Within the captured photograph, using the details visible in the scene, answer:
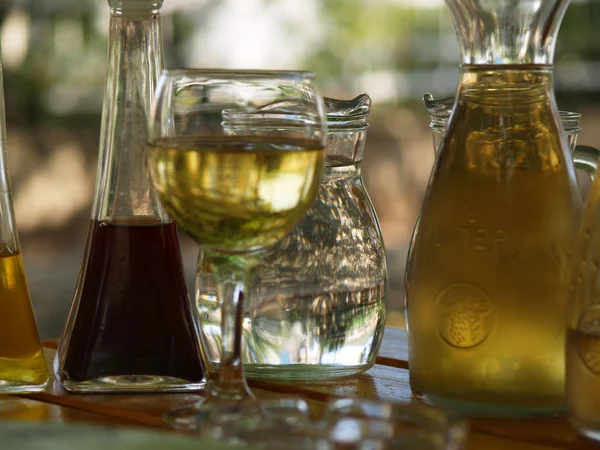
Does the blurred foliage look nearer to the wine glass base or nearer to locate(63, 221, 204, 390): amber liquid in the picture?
locate(63, 221, 204, 390): amber liquid

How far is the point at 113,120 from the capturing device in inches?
28.2

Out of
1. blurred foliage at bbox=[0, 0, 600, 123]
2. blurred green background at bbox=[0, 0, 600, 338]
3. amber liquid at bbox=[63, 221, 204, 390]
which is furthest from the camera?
blurred foliage at bbox=[0, 0, 600, 123]

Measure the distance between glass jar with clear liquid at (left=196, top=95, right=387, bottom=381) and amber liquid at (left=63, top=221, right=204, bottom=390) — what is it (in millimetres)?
58

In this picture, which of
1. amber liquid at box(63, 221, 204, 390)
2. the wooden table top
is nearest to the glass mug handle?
the wooden table top

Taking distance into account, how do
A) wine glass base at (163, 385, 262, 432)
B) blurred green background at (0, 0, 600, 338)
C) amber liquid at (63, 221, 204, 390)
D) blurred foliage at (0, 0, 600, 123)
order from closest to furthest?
1. wine glass base at (163, 385, 262, 432)
2. amber liquid at (63, 221, 204, 390)
3. blurred green background at (0, 0, 600, 338)
4. blurred foliage at (0, 0, 600, 123)

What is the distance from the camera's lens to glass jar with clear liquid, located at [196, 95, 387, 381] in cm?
74

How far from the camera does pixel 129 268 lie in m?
0.69

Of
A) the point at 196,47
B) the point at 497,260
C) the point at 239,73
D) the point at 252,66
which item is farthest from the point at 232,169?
the point at 196,47

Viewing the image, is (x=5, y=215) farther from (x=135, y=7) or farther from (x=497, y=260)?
(x=497, y=260)

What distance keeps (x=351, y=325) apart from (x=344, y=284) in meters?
0.03

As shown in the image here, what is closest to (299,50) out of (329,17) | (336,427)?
(329,17)

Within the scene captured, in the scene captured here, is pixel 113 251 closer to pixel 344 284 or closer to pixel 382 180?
pixel 344 284

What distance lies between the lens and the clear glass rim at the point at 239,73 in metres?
0.61

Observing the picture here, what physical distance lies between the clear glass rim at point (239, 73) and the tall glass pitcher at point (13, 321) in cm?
16
